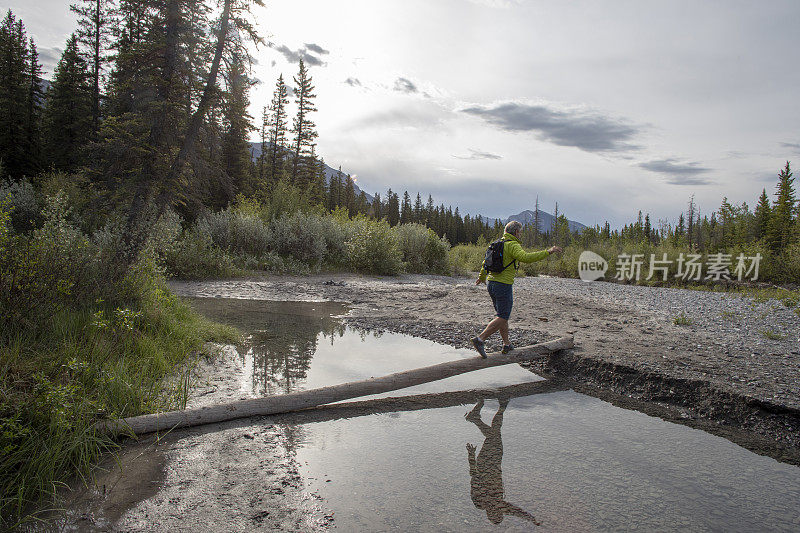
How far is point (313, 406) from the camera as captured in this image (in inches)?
187

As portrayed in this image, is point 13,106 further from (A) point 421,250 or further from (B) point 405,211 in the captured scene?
(B) point 405,211

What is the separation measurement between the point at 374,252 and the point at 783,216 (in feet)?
120

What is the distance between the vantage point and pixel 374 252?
784 inches

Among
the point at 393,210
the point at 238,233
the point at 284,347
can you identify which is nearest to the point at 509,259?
the point at 284,347

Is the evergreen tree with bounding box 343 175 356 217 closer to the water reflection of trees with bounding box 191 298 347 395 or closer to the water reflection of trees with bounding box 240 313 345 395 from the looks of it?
the water reflection of trees with bounding box 191 298 347 395

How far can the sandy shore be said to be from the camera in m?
4.87

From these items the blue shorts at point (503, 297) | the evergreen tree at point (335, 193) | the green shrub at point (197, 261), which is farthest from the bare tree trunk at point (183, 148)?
the evergreen tree at point (335, 193)

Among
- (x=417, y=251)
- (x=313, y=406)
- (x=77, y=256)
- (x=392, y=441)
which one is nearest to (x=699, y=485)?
(x=392, y=441)

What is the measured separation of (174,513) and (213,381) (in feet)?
9.08

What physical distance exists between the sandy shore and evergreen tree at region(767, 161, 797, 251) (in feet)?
82.6

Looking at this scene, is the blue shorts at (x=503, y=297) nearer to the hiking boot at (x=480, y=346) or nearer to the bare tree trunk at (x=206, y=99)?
the hiking boot at (x=480, y=346)

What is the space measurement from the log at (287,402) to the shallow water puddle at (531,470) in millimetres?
295

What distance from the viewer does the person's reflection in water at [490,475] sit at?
307 cm

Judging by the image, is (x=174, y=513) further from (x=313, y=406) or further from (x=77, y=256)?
(x=77, y=256)
